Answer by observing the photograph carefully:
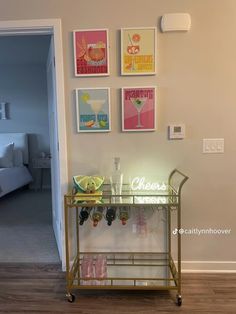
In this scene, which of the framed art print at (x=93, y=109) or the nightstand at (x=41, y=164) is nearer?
the framed art print at (x=93, y=109)

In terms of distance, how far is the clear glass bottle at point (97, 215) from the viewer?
2.12m

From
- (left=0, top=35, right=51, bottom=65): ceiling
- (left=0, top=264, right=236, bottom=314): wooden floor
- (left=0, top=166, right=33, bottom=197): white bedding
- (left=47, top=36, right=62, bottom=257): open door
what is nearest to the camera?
(left=0, top=264, right=236, bottom=314): wooden floor

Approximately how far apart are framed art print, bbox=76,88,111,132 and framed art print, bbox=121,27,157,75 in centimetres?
26

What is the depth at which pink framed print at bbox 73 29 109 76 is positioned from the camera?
223cm

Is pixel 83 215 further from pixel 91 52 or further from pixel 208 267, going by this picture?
pixel 91 52

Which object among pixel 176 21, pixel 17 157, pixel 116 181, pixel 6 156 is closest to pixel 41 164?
pixel 17 157

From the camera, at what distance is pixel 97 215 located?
2135mm

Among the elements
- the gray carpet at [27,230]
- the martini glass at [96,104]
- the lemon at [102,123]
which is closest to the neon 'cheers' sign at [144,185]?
the lemon at [102,123]

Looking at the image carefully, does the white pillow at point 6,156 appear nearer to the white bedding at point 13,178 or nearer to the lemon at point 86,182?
the white bedding at point 13,178

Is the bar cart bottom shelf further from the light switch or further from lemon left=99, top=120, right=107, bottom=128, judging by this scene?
lemon left=99, top=120, right=107, bottom=128

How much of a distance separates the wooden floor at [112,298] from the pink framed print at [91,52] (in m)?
1.72

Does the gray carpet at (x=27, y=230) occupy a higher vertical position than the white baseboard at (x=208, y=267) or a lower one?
lower

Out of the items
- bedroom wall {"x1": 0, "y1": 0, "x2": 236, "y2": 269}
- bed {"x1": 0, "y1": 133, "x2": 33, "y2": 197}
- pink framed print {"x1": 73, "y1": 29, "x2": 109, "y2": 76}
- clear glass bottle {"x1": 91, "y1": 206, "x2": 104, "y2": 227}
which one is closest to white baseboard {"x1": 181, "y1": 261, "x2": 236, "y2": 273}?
bedroom wall {"x1": 0, "y1": 0, "x2": 236, "y2": 269}

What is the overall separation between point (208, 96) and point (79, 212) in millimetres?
1410
